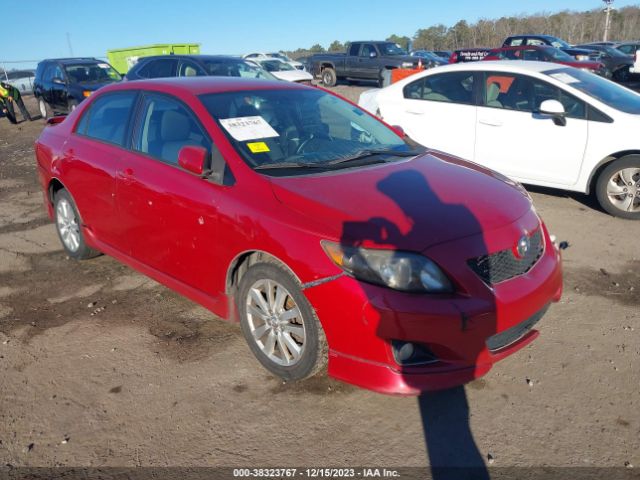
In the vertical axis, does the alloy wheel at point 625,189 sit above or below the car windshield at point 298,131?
below

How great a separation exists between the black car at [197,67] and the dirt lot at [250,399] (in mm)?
6850

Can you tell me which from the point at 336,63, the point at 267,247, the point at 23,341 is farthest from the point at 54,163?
the point at 336,63

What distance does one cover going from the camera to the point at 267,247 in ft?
9.66

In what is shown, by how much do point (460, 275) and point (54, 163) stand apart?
3869 mm

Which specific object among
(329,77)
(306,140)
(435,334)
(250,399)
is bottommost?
(250,399)

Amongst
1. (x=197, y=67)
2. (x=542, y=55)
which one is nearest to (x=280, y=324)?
(x=197, y=67)

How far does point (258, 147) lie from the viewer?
11.2 ft

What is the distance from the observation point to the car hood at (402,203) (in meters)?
2.76

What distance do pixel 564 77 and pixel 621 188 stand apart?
1.51 meters

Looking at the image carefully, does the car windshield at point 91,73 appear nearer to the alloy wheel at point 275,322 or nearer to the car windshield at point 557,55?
the car windshield at point 557,55

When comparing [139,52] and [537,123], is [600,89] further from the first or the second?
[139,52]

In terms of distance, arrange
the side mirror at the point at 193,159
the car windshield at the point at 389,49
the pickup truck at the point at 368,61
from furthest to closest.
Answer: the car windshield at the point at 389,49, the pickup truck at the point at 368,61, the side mirror at the point at 193,159

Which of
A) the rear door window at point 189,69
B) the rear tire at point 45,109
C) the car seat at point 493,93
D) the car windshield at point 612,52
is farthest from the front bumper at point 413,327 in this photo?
the car windshield at point 612,52

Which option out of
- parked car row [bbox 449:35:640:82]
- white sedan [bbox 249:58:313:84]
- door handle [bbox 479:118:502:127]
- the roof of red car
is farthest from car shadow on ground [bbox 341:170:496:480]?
white sedan [bbox 249:58:313:84]
